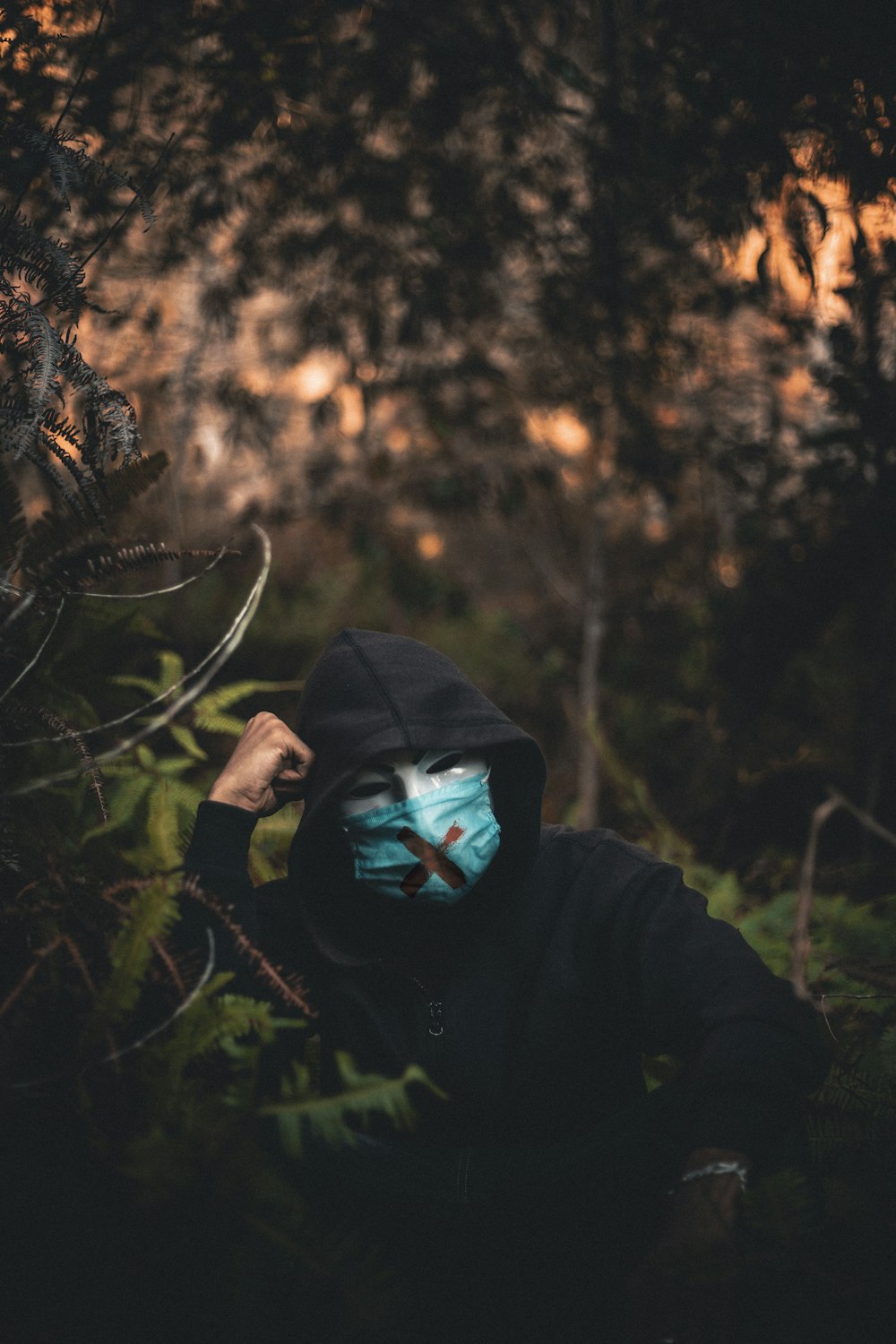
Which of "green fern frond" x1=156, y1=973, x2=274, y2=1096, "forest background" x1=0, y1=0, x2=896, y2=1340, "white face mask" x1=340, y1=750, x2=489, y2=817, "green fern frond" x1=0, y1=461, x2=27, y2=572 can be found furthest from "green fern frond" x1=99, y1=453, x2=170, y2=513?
"green fern frond" x1=156, y1=973, x2=274, y2=1096

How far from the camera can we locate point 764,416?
8.27 metres

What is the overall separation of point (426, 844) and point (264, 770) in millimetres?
443

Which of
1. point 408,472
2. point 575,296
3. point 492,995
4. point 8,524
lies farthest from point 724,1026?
point 408,472

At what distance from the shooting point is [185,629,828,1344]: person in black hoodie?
1.61 meters

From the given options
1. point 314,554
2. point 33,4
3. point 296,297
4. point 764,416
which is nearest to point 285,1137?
point 33,4

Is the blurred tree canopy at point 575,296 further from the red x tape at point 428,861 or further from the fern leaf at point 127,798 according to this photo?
the red x tape at point 428,861

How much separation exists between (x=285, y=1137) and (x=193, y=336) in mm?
5370

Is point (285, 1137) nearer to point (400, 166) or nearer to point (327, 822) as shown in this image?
point (327, 822)

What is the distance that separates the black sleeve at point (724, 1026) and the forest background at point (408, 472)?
0.53 ft

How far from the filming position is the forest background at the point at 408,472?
61.5 inches

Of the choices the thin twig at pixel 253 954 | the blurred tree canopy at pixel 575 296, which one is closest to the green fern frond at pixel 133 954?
the thin twig at pixel 253 954

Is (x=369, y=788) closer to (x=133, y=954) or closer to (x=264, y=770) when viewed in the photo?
(x=264, y=770)

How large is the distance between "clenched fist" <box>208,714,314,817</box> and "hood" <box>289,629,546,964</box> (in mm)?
43

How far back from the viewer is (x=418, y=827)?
6.32ft
